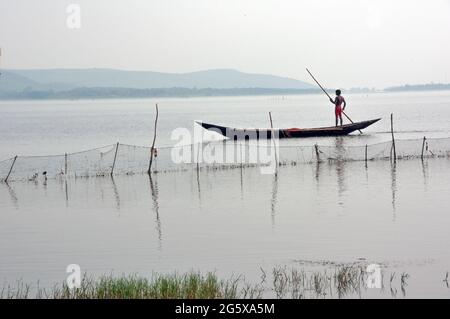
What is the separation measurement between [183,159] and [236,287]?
22358 millimetres

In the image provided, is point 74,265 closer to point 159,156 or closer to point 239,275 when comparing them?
point 239,275

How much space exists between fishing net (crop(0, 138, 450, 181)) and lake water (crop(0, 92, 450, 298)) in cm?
160

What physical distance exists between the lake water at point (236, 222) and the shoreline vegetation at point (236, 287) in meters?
0.25

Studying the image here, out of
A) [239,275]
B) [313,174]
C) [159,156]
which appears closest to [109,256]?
[239,275]

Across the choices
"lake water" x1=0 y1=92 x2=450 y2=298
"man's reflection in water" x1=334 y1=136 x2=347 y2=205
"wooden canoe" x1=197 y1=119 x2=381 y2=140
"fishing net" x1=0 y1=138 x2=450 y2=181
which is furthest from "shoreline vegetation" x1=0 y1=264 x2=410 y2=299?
"wooden canoe" x1=197 y1=119 x2=381 y2=140

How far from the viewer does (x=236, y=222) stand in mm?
17688

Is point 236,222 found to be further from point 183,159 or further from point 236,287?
point 183,159

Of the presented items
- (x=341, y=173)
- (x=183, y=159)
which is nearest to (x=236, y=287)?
(x=341, y=173)

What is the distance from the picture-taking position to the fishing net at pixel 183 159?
2877 centimetres

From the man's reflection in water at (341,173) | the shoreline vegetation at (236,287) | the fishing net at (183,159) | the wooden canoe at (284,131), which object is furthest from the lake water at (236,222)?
the wooden canoe at (284,131)

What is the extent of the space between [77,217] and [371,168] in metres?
11.0

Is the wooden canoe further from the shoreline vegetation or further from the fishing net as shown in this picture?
the shoreline vegetation

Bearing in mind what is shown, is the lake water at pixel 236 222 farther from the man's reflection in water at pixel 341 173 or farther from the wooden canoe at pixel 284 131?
the wooden canoe at pixel 284 131
